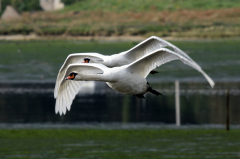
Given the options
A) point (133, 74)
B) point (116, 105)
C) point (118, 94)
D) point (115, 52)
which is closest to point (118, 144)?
point (116, 105)

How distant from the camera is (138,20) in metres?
113

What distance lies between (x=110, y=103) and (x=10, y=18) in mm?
66036

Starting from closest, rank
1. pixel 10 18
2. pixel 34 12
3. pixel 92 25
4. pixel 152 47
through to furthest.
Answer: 1. pixel 152 47
2. pixel 92 25
3. pixel 10 18
4. pixel 34 12

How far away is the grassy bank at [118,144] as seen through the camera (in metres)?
43.0

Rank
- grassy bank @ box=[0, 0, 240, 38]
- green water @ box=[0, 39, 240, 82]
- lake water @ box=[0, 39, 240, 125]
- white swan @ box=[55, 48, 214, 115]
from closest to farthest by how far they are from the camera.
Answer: white swan @ box=[55, 48, 214, 115] < lake water @ box=[0, 39, 240, 125] < green water @ box=[0, 39, 240, 82] < grassy bank @ box=[0, 0, 240, 38]

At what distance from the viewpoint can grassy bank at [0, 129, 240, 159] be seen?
141 feet

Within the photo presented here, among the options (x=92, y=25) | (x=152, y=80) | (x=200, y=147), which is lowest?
(x=200, y=147)

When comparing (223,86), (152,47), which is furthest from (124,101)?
(152,47)

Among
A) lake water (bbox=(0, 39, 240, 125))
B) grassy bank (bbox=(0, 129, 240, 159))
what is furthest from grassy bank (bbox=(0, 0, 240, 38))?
grassy bank (bbox=(0, 129, 240, 159))

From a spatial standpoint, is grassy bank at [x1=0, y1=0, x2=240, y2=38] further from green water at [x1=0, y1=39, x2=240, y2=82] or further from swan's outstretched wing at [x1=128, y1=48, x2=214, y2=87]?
swan's outstretched wing at [x1=128, y1=48, x2=214, y2=87]

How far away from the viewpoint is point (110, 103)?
63.6 meters

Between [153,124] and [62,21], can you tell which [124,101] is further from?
[62,21]

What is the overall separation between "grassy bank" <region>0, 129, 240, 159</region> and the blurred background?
143mm

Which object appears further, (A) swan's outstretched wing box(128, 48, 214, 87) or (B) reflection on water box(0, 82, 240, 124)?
(B) reflection on water box(0, 82, 240, 124)
